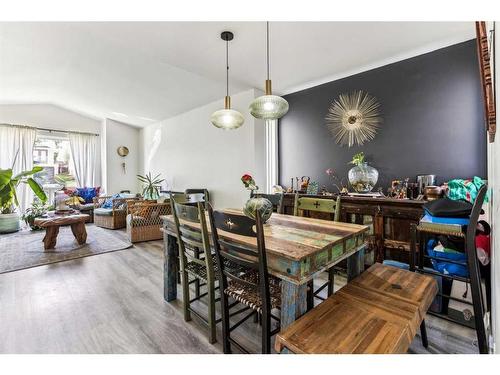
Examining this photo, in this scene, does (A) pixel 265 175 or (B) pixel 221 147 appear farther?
(B) pixel 221 147

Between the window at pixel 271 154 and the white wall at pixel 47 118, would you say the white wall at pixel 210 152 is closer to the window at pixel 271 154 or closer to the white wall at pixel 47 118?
the window at pixel 271 154

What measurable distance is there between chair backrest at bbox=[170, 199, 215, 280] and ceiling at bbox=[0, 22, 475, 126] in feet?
6.14

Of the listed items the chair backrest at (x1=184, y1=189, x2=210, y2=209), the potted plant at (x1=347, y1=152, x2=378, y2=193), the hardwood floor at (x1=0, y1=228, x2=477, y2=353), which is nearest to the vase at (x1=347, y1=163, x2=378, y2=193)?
the potted plant at (x1=347, y1=152, x2=378, y2=193)

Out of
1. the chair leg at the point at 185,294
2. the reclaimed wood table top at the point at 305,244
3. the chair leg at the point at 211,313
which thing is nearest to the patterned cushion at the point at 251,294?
the chair leg at the point at 211,313

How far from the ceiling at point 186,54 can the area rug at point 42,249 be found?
9.46 ft

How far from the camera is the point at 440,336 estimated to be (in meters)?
1.67

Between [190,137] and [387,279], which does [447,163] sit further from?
[190,137]

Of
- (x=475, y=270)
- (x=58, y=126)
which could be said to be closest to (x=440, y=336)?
(x=475, y=270)

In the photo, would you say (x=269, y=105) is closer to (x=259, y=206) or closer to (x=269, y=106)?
(x=269, y=106)

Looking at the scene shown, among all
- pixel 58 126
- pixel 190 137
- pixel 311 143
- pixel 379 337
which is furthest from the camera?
pixel 58 126

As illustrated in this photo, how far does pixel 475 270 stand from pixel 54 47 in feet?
17.1

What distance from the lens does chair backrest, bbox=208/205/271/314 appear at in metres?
1.21
